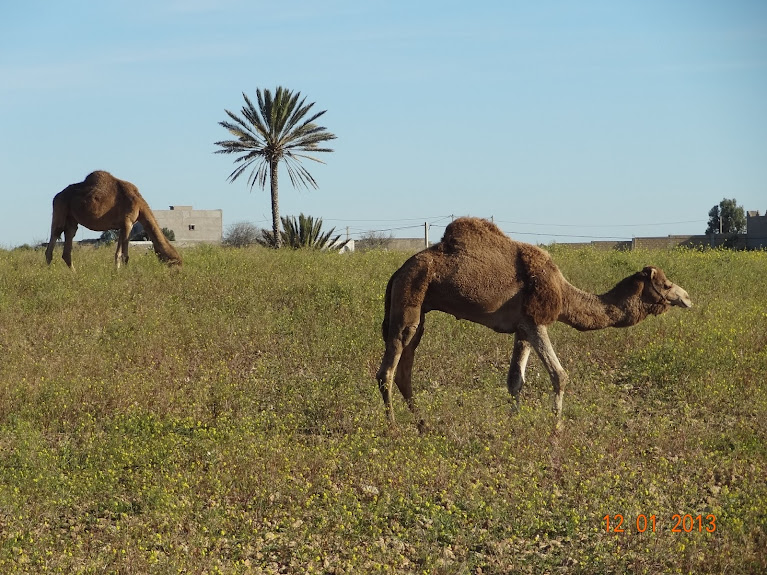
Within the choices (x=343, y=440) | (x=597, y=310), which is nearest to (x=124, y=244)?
A: (x=343, y=440)

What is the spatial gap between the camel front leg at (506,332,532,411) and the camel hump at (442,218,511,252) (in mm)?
1156

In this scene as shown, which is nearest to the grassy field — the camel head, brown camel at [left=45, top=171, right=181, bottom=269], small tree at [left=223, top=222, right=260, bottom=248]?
the camel head

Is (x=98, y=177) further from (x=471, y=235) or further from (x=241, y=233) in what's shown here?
(x=241, y=233)

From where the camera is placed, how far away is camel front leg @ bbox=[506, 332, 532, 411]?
1077 cm

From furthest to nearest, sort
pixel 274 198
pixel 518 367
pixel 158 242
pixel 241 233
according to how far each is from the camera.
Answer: pixel 241 233
pixel 274 198
pixel 158 242
pixel 518 367

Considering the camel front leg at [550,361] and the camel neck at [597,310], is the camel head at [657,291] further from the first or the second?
the camel front leg at [550,361]

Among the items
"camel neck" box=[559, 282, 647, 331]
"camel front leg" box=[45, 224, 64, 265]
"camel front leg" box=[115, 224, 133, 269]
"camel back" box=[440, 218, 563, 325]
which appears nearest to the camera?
"camel back" box=[440, 218, 563, 325]

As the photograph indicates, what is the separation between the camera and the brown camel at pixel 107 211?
62.7 feet

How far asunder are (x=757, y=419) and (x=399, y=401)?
426 cm

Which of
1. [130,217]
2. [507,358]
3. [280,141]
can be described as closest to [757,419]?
[507,358]

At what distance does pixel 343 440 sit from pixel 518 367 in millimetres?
2298

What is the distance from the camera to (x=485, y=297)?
10.4 m

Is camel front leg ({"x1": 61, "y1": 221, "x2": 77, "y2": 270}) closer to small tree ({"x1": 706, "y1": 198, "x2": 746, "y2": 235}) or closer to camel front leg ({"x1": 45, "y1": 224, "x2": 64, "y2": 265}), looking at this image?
camel front leg ({"x1": 45, "y1": 224, "x2": 64, "y2": 265})

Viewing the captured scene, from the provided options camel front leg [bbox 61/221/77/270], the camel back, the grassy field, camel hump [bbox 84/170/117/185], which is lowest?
the grassy field
